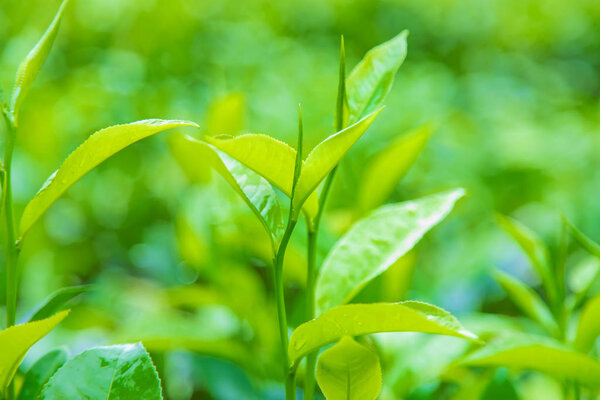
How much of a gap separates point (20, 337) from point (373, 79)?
333 mm

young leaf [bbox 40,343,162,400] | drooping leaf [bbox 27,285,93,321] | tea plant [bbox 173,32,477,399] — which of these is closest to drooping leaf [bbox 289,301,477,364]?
tea plant [bbox 173,32,477,399]

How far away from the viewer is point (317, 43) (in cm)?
225

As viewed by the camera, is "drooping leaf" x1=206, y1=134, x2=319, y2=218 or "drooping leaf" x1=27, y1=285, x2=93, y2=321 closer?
"drooping leaf" x1=206, y1=134, x2=319, y2=218

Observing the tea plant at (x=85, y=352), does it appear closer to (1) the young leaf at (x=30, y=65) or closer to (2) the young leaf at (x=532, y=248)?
(1) the young leaf at (x=30, y=65)

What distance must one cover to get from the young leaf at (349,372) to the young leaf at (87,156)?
196 mm

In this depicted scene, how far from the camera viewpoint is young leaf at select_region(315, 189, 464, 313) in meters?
0.54

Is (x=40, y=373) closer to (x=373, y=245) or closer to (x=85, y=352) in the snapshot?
(x=85, y=352)

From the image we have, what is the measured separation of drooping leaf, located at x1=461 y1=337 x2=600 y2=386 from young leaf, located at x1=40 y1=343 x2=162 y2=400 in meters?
0.29

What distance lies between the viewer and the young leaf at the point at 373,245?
536 millimetres

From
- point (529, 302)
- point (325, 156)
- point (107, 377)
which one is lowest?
point (529, 302)

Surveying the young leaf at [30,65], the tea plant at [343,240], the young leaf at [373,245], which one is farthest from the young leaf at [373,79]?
the young leaf at [30,65]

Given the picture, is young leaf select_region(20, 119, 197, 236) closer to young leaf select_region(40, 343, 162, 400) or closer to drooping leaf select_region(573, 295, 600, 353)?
young leaf select_region(40, 343, 162, 400)

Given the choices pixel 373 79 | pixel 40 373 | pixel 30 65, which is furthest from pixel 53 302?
pixel 373 79

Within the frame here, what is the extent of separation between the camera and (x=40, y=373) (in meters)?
0.54
